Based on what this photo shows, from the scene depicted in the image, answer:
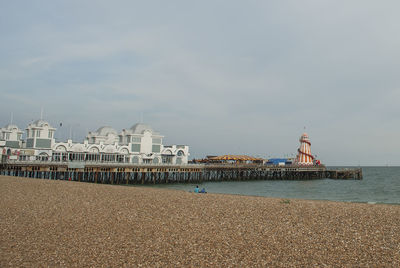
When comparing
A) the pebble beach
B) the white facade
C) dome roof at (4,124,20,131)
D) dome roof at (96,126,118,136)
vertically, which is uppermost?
dome roof at (96,126,118,136)

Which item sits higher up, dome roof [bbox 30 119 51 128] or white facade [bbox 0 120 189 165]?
dome roof [bbox 30 119 51 128]

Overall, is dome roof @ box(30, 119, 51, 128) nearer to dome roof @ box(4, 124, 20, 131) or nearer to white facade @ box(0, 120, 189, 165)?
white facade @ box(0, 120, 189, 165)

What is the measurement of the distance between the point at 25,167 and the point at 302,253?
33825mm

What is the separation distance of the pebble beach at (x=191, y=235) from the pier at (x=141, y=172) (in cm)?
2351

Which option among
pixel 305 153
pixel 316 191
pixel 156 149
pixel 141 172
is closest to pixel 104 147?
pixel 141 172

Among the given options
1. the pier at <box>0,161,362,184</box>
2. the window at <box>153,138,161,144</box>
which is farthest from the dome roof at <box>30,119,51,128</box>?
Answer: the window at <box>153,138,161,144</box>

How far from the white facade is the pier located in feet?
7.23

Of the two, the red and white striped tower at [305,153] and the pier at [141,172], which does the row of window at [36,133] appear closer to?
the pier at [141,172]

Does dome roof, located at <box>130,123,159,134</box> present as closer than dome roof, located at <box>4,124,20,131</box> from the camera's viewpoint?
No

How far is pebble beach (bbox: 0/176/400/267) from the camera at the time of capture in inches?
256

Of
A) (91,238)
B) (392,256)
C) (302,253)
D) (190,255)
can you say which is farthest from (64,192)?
(392,256)

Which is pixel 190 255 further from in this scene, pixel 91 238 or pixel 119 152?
pixel 119 152

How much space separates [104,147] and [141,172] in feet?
22.1

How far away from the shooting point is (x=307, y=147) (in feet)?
205
